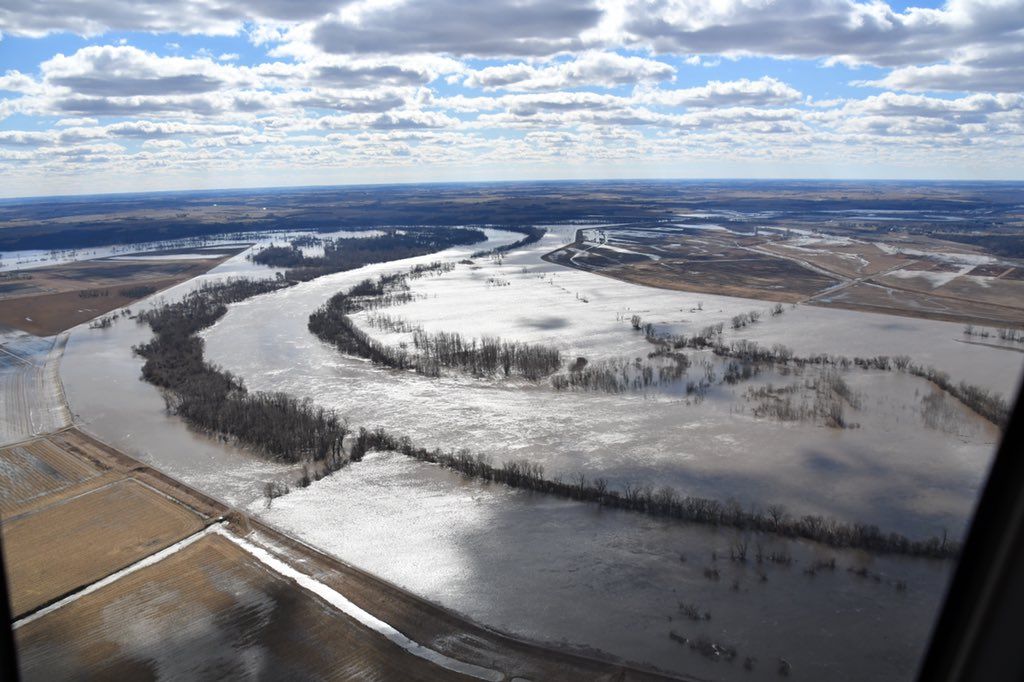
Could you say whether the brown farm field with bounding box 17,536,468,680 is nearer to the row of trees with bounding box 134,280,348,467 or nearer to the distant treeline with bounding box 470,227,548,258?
the row of trees with bounding box 134,280,348,467

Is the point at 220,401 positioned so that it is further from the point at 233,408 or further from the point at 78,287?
the point at 78,287

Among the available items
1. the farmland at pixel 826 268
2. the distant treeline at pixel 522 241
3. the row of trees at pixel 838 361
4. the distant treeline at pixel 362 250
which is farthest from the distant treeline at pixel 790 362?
the distant treeline at pixel 522 241

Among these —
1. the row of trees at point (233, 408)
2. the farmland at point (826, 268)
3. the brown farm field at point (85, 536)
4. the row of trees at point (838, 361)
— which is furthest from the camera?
the farmland at point (826, 268)

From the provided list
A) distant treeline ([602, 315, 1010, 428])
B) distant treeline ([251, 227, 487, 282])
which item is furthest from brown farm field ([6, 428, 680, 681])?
distant treeline ([251, 227, 487, 282])

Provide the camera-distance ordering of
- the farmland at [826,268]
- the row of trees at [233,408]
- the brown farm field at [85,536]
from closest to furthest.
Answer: the brown farm field at [85,536], the row of trees at [233,408], the farmland at [826,268]

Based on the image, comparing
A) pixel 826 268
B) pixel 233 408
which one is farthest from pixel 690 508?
pixel 826 268

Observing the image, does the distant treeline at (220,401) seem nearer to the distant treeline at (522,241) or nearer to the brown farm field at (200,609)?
the brown farm field at (200,609)
